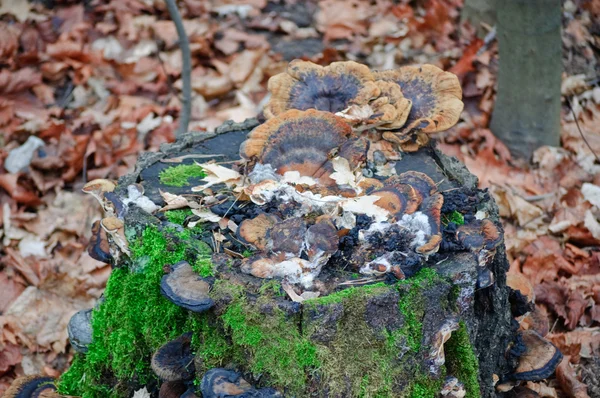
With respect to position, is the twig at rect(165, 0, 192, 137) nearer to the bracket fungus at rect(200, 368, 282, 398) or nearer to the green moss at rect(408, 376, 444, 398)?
the bracket fungus at rect(200, 368, 282, 398)

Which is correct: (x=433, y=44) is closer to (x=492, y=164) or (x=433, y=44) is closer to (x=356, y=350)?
(x=492, y=164)

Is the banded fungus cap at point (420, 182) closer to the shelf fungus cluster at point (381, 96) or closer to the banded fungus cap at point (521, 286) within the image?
the shelf fungus cluster at point (381, 96)

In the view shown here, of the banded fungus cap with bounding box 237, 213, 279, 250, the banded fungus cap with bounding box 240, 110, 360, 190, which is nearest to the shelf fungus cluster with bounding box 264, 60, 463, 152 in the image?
the banded fungus cap with bounding box 240, 110, 360, 190

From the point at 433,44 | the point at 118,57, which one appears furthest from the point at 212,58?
the point at 433,44

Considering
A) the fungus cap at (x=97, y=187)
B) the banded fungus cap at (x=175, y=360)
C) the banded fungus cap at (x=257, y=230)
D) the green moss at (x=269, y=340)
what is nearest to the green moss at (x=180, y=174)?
the fungus cap at (x=97, y=187)

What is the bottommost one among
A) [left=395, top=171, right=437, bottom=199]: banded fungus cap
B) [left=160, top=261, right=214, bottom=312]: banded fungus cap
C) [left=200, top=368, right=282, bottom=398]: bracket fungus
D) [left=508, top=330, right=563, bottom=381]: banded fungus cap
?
[left=508, top=330, right=563, bottom=381]: banded fungus cap

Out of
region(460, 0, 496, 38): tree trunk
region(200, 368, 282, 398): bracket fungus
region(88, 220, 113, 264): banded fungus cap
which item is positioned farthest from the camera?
region(460, 0, 496, 38): tree trunk
